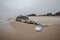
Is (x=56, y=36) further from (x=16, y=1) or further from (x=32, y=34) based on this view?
(x=16, y=1)

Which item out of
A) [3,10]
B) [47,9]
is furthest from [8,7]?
[47,9]

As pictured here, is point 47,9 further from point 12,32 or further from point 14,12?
point 12,32

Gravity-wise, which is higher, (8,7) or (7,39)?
(8,7)

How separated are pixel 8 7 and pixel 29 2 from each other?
0.44m

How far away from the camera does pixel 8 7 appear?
2217 mm

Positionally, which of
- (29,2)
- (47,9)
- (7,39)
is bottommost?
(7,39)

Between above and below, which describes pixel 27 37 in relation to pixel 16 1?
below

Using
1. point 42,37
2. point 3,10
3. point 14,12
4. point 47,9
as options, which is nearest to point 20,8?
point 14,12

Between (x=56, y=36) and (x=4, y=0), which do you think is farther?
(x=4, y=0)

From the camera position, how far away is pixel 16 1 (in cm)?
221

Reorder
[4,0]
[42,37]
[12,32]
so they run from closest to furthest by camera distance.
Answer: [42,37] < [12,32] < [4,0]

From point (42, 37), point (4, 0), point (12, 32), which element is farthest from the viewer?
point (4, 0)

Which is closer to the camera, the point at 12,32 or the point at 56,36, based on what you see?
the point at 56,36

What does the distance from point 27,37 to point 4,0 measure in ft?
4.24
